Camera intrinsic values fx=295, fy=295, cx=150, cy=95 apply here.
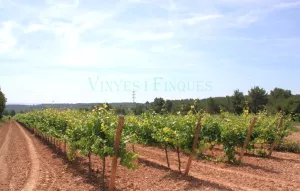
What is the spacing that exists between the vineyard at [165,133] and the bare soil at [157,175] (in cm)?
61

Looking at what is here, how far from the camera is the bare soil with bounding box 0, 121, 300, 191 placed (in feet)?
26.4

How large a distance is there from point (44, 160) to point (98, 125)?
6.58 metres

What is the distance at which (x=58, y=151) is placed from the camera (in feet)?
52.5

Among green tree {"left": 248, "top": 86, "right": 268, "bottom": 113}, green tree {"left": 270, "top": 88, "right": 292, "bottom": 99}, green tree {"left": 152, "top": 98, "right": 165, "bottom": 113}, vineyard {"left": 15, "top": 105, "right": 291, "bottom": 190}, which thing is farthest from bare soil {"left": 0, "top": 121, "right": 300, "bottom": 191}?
green tree {"left": 270, "top": 88, "right": 292, "bottom": 99}

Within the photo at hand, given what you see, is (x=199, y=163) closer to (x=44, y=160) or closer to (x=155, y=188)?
(x=155, y=188)

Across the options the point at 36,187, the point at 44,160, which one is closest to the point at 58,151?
the point at 44,160

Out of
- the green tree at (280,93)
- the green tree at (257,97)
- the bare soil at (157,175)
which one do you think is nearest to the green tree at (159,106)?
the bare soil at (157,175)

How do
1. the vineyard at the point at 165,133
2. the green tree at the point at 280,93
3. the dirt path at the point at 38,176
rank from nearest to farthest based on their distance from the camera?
the vineyard at the point at 165,133 → the dirt path at the point at 38,176 → the green tree at the point at 280,93

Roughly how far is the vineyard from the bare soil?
2.00 ft

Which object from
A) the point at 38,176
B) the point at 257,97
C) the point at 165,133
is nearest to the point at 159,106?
the point at 165,133

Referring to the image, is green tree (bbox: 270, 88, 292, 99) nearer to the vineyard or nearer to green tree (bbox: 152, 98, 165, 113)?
green tree (bbox: 152, 98, 165, 113)

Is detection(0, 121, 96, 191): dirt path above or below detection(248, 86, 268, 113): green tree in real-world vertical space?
below

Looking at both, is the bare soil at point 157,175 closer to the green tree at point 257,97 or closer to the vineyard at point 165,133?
the vineyard at point 165,133

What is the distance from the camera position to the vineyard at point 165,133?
25.0 ft
